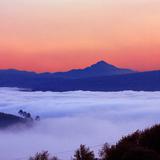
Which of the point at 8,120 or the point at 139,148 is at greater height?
the point at 8,120

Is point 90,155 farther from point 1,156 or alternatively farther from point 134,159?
point 1,156

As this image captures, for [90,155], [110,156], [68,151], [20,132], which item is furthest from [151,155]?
[20,132]

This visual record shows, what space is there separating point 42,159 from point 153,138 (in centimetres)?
1299

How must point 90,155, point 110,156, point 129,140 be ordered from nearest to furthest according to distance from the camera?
point 110,156 → point 129,140 → point 90,155

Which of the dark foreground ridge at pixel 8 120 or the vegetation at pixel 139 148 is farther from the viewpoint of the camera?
the dark foreground ridge at pixel 8 120

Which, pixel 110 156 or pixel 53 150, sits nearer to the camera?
pixel 110 156

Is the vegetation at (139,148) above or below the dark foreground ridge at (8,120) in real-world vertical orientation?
below

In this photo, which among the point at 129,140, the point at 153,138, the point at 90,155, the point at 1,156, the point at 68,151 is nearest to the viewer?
the point at 153,138

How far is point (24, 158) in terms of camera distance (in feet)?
538

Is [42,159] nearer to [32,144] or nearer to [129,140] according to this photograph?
[129,140]

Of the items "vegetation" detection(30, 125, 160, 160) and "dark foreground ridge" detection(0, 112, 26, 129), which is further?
"dark foreground ridge" detection(0, 112, 26, 129)

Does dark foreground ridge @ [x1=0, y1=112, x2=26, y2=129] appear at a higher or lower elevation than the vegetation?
higher

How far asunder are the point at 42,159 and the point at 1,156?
142 meters

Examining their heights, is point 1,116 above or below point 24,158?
above
